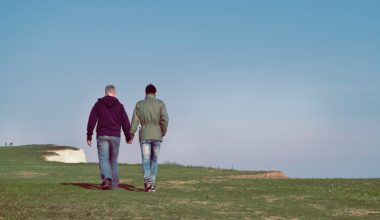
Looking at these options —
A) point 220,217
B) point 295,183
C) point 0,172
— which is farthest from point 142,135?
point 0,172

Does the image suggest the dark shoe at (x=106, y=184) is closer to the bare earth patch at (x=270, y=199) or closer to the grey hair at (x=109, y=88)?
the grey hair at (x=109, y=88)

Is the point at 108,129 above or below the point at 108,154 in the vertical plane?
above

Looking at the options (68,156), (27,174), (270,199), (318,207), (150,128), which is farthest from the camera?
(68,156)

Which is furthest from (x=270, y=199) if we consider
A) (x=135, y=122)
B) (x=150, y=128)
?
(x=135, y=122)

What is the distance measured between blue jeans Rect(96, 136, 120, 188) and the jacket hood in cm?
98

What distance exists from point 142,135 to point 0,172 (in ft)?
57.9

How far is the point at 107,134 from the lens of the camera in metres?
18.7

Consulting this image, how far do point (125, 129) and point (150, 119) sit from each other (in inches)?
36.6

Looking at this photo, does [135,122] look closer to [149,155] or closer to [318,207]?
[149,155]

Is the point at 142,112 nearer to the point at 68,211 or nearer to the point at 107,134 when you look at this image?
the point at 107,134

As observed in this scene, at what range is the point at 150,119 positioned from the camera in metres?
18.7

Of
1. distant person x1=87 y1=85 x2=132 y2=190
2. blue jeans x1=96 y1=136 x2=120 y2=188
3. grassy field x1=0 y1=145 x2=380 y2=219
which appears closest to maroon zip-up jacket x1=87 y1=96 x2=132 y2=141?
distant person x1=87 y1=85 x2=132 y2=190

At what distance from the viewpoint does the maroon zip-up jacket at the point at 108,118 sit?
1872 centimetres

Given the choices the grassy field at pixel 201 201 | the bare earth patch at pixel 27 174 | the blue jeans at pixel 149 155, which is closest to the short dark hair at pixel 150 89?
the blue jeans at pixel 149 155
